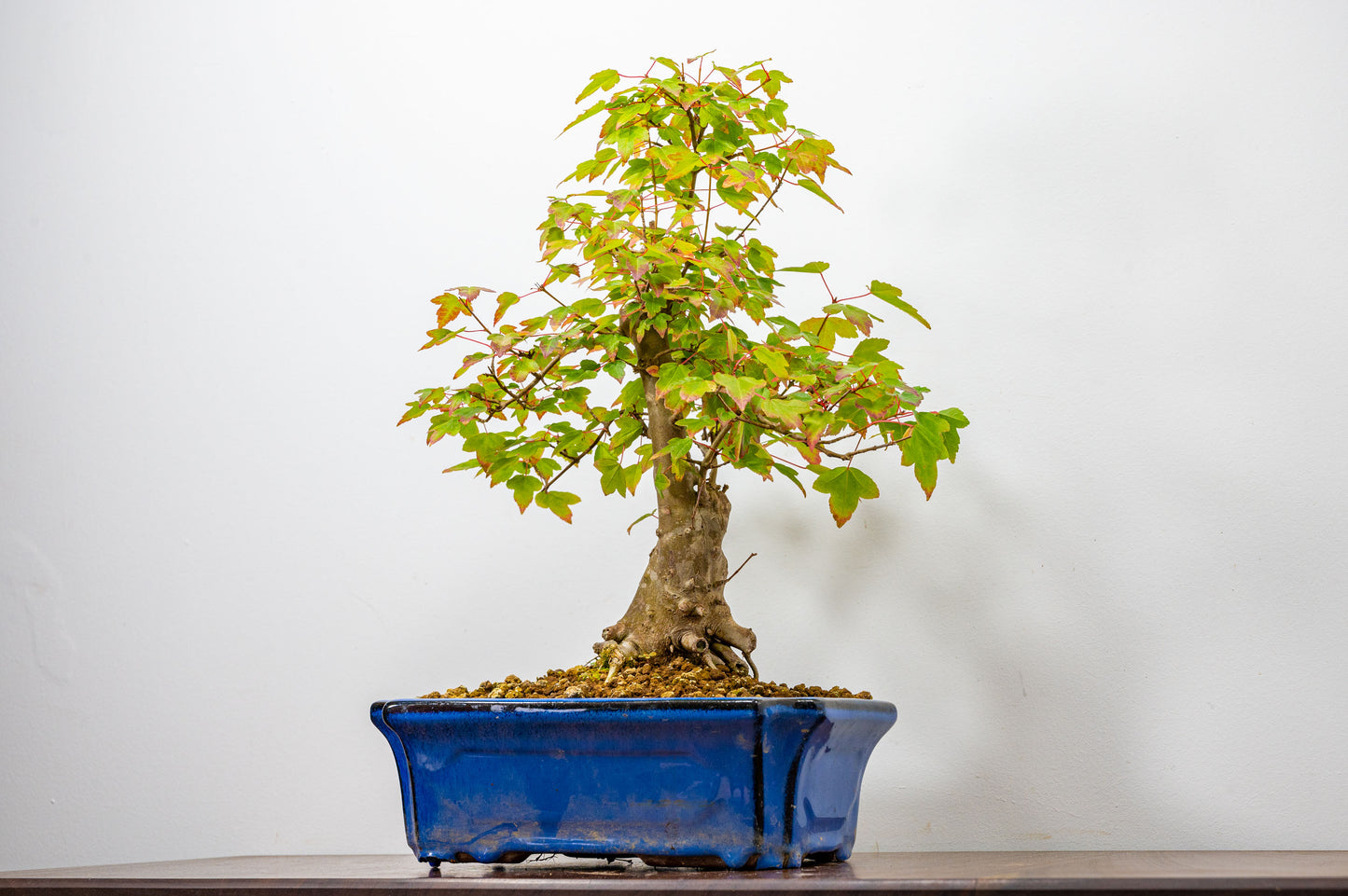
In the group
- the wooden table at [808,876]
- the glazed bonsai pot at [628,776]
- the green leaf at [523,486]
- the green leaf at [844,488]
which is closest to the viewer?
the wooden table at [808,876]

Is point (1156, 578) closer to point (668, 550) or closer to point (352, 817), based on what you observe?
point (668, 550)

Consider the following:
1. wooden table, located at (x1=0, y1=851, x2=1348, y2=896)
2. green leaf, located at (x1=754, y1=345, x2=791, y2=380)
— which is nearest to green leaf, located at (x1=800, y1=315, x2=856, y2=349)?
green leaf, located at (x1=754, y1=345, x2=791, y2=380)

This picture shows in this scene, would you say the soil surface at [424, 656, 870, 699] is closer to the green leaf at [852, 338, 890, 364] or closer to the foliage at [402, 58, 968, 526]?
the foliage at [402, 58, 968, 526]

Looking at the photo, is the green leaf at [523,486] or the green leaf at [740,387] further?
the green leaf at [523,486]

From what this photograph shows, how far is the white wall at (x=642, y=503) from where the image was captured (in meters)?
1.04

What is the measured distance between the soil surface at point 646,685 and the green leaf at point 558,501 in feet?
0.49

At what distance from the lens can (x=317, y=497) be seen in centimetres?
132

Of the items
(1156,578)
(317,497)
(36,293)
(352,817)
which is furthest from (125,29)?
(1156,578)

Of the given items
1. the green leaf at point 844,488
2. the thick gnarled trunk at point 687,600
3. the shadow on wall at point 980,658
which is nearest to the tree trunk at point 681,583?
the thick gnarled trunk at point 687,600

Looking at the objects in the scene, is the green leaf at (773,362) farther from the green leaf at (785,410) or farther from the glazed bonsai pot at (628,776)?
the glazed bonsai pot at (628,776)

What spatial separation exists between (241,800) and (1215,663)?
1.07m

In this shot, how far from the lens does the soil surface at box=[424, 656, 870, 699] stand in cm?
81

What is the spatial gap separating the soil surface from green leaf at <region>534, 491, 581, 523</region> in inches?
5.8

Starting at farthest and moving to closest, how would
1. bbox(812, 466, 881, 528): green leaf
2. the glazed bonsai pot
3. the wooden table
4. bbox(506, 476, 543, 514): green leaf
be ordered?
bbox(506, 476, 543, 514): green leaf → bbox(812, 466, 881, 528): green leaf → the glazed bonsai pot → the wooden table
